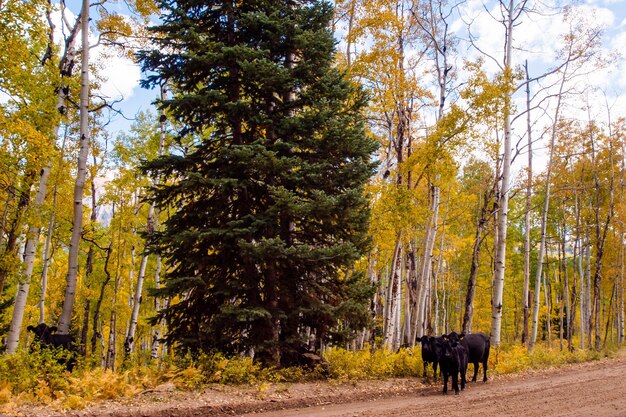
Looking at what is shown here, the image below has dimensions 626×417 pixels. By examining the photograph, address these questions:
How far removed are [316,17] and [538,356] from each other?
546 inches

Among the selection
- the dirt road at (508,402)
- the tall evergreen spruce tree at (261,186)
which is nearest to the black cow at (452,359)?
the dirt road at (508,402)

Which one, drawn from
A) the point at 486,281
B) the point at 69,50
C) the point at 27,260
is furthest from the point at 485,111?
the point at 486,281

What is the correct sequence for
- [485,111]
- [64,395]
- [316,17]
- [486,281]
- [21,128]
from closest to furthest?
[64,395] → [21,128] → [316,17] → [485,111] → [486,281]

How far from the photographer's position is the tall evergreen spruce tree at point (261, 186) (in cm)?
974

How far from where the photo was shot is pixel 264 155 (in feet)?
32.2

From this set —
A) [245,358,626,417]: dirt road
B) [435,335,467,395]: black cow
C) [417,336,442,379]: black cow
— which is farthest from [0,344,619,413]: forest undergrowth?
[435,335,467,395]: black cow

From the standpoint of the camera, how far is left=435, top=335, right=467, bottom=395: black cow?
10094 millimetres

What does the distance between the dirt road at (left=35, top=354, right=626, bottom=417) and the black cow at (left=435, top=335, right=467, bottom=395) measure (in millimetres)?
335

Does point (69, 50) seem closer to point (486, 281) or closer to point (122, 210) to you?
point (122, 210)

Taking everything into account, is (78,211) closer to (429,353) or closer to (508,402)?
(429,353)

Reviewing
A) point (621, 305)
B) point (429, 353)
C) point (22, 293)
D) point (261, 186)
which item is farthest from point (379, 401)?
point (621, 305)

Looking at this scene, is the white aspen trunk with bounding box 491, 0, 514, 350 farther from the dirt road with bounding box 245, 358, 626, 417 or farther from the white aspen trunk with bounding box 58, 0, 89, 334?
the white aspen trunk with bounding box 58, 0, 89, 334

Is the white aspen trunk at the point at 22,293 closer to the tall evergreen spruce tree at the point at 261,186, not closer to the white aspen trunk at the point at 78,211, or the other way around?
the white aspen trunk at the point at 78,211

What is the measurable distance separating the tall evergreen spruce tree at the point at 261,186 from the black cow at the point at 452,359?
2.10m
